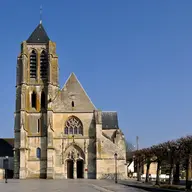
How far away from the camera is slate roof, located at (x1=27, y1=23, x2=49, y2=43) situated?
74812mm

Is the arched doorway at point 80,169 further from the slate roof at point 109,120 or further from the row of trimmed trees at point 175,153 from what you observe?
the row of trimmed trees at point 175,153

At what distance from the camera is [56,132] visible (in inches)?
2704

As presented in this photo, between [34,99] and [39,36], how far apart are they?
39.3ft

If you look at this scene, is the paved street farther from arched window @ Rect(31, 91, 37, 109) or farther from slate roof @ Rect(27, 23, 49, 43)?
slate roof @ Rect(27, 23, 49, 43)

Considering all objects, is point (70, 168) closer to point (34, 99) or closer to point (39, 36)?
point (34, 99)

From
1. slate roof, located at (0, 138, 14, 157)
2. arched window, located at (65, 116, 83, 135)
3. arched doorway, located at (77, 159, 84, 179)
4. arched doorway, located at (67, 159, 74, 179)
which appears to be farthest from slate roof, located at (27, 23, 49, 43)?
slate roof, located at (0, 138, 14, 157)

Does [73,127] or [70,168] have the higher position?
[73,127]

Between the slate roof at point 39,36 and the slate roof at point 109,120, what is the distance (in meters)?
19.3

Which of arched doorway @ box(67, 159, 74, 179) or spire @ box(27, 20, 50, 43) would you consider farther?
spire @ box(27, 20, 50, 43)

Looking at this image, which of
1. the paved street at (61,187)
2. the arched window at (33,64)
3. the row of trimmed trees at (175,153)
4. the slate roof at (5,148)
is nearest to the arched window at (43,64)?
the arched window at (33,64)

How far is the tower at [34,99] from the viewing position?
67125 millimetres

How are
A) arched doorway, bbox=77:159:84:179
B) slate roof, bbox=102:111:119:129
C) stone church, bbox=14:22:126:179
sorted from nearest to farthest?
stone church, bbox=14:22:126:179 < arched doorway, bbox=77:159:84:179 < slate roof, bbox=102:111:119:129

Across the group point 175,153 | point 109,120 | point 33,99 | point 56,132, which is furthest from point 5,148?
point 175,153

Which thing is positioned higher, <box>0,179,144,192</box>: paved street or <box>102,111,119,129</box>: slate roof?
<box>102,111,119,129</box>: slate roof
